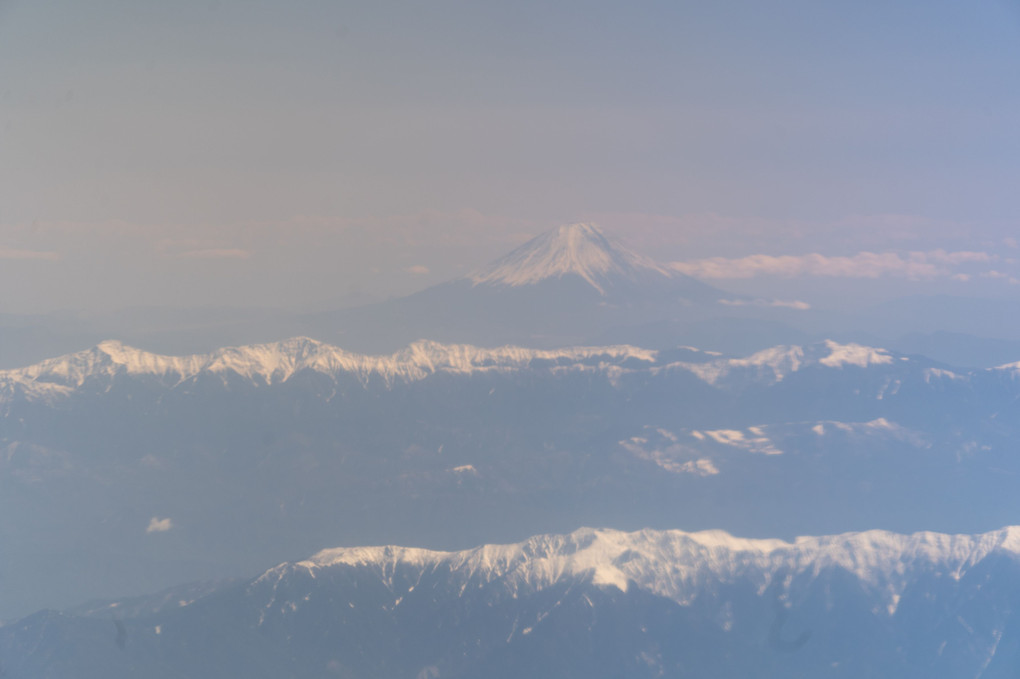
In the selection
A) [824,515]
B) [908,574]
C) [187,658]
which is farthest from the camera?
[824,515]

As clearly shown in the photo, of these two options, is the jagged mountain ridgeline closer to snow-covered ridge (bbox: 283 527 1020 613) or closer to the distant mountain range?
snow-covered ridge (bbox: 283 527 1020 613)

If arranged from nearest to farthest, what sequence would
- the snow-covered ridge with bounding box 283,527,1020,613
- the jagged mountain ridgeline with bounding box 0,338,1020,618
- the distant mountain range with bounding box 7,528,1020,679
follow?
the distant mountain range with bounding box 7,528,1020,679 < the snow-covered ridge with bounding box 283,527,1020,613 < the jagged mountain ridgeline with bounding box 0,338,1020,618

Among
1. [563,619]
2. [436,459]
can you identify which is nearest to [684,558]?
[563,619]

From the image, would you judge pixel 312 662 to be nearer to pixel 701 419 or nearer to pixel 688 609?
pixel 688 609

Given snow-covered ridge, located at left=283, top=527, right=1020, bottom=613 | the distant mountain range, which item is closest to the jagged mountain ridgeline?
snow-covered ridge, located at left=283, top=527, right=1020, bottom=613

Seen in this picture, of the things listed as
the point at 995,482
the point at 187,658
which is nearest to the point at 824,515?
the point at 995,482

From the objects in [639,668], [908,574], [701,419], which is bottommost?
[639,668]
